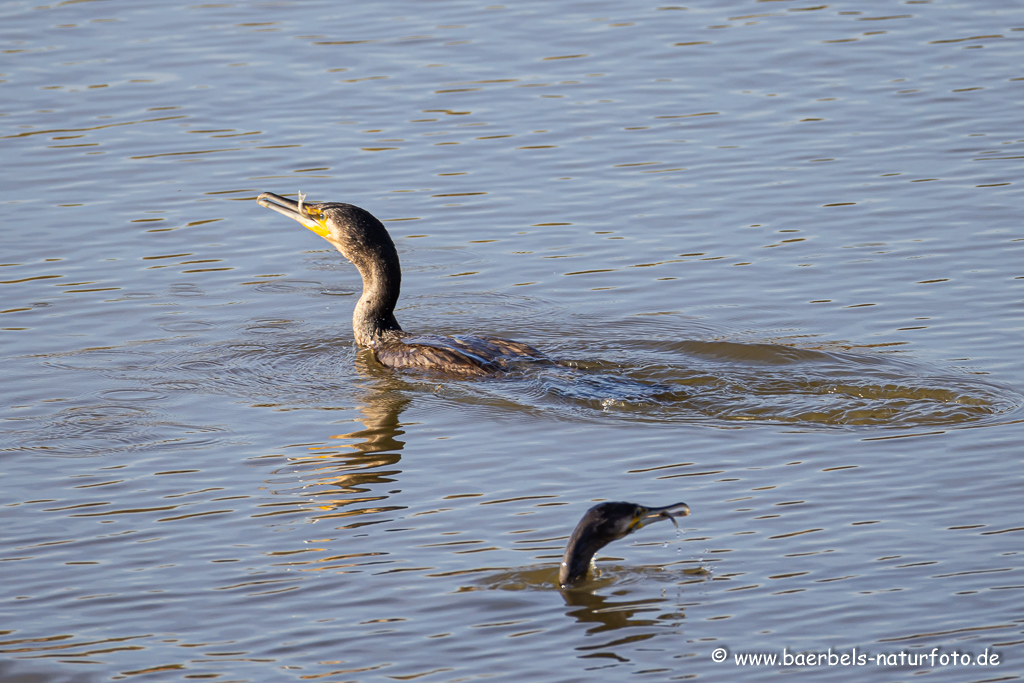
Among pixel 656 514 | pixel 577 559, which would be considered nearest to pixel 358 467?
pixel 577 559

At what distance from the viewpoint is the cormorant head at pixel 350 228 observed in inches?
408

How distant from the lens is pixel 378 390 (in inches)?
377

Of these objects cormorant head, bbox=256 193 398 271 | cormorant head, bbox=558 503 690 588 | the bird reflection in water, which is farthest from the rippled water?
cormorant head, bbox=256 193 398 271

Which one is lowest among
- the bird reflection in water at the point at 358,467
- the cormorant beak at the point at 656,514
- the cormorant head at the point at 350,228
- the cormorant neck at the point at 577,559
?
the bird reflection in water at the point at 358,467

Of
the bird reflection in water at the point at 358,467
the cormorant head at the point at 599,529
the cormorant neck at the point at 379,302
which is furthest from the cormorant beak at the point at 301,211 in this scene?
the cormorant head at the point at 599,529

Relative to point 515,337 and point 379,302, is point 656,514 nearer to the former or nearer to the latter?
point 515,337

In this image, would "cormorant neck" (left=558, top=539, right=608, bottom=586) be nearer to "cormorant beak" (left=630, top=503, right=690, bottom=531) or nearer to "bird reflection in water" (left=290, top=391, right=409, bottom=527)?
"cormorant beak" (left=630, top=503, right=690, bottom=531)

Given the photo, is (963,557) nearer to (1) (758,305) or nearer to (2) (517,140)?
(1) (758,305)

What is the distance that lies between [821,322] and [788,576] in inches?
155

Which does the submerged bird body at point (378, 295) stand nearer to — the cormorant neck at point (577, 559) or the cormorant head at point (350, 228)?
the cormorant head at point (350, 228)

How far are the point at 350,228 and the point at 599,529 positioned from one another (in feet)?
14.9

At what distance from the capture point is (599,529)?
6508 mm

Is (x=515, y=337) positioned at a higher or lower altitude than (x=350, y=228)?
lower

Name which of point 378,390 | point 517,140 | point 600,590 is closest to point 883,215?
point 517,140
